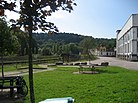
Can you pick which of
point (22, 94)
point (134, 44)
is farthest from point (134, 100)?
point (134, 44)

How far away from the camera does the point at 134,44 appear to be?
255ft

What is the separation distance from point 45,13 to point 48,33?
0.41 m

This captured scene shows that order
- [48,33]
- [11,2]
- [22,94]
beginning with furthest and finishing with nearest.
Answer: [22,94]
[48,33]
[11,2]

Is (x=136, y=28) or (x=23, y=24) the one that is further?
(x=136, y=28)

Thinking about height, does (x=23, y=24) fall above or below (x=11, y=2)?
below

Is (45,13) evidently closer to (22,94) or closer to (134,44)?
(22,94)

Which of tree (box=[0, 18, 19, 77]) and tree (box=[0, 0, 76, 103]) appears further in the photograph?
tree (box=[0, 18, 19, 77])

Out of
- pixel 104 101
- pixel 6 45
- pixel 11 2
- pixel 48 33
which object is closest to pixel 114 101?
pixel 104 101

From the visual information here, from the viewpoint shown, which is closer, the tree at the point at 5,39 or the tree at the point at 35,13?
the tree at the point at 35,13

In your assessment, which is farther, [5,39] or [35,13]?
[5,39]

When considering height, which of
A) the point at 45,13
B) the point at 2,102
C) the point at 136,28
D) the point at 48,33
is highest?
the point at 136,28

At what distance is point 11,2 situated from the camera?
5.68 metres

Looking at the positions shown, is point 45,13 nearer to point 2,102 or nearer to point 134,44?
point 2,102

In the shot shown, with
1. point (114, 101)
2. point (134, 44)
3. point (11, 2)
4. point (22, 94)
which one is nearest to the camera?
point (11, 2)
